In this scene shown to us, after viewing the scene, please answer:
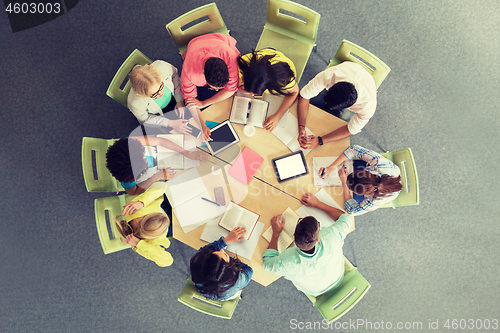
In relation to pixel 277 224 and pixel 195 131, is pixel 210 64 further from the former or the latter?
pixel 277 224

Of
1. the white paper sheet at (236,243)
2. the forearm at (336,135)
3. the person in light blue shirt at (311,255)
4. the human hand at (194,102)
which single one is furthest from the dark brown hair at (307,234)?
the human hand at (194,102)

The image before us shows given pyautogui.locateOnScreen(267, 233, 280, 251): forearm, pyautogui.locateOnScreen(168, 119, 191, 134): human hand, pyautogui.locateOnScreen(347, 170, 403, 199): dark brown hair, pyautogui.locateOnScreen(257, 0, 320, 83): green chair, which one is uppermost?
pyautogui.locateOnScreen(257, 0, 320, 83): green chair

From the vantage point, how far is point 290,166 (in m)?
1.80

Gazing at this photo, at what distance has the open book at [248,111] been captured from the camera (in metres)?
1.82

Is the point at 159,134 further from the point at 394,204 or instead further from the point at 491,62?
the point at 491,62

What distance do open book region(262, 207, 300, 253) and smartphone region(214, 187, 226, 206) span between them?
0.35m

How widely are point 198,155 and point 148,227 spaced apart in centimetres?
56

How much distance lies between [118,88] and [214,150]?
2.51 feet

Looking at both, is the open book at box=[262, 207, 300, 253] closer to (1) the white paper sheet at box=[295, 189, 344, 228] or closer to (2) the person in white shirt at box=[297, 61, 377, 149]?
(1) the white paper sheet at box=[295, 189, 344, 228]

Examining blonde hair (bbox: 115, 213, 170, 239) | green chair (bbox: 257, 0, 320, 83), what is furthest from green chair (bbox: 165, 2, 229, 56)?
blonde hair (bbox: 115, 213, 170, 239)

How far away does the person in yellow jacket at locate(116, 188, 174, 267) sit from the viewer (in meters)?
1.65

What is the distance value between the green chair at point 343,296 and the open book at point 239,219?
703mm

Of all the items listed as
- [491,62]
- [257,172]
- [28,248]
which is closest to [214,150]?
[257,172]

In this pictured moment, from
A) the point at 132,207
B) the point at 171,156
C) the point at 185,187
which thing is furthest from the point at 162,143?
the point at 132,207
